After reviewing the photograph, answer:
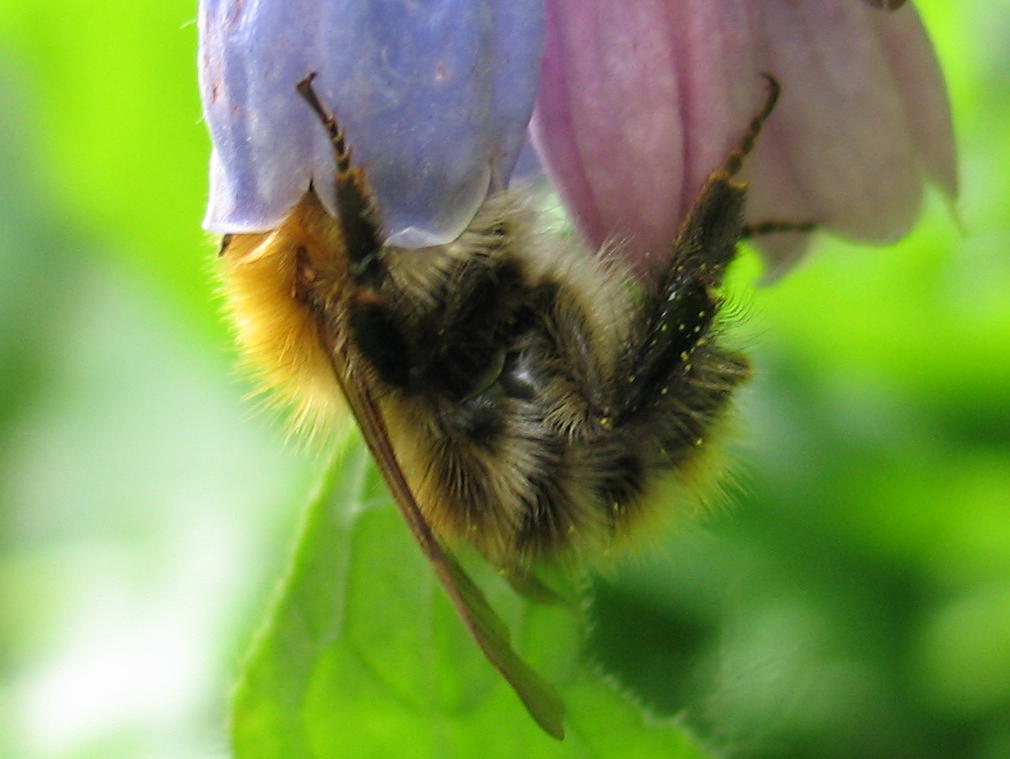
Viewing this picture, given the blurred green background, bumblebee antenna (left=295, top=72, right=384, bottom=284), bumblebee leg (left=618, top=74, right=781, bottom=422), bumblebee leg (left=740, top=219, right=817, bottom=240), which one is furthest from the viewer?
the blurred green background

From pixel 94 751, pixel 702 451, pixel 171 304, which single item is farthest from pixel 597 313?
pixel 171 304

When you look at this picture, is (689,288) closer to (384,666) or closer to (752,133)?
(752,133)

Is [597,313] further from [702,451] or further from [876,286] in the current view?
[876,286]

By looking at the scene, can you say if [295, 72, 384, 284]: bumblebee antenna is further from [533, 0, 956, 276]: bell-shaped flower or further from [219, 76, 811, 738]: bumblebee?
[533, 0, 956, 276]: bell-shaped flower

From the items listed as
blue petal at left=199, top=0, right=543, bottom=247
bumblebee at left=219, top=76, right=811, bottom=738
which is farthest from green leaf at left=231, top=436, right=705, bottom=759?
blue petal at left=199, top=0, right=543, bottom=247

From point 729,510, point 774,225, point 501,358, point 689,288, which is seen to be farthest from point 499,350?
point 729,510

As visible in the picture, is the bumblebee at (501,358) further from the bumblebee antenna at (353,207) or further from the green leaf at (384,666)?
the green leaf at (384,666)
